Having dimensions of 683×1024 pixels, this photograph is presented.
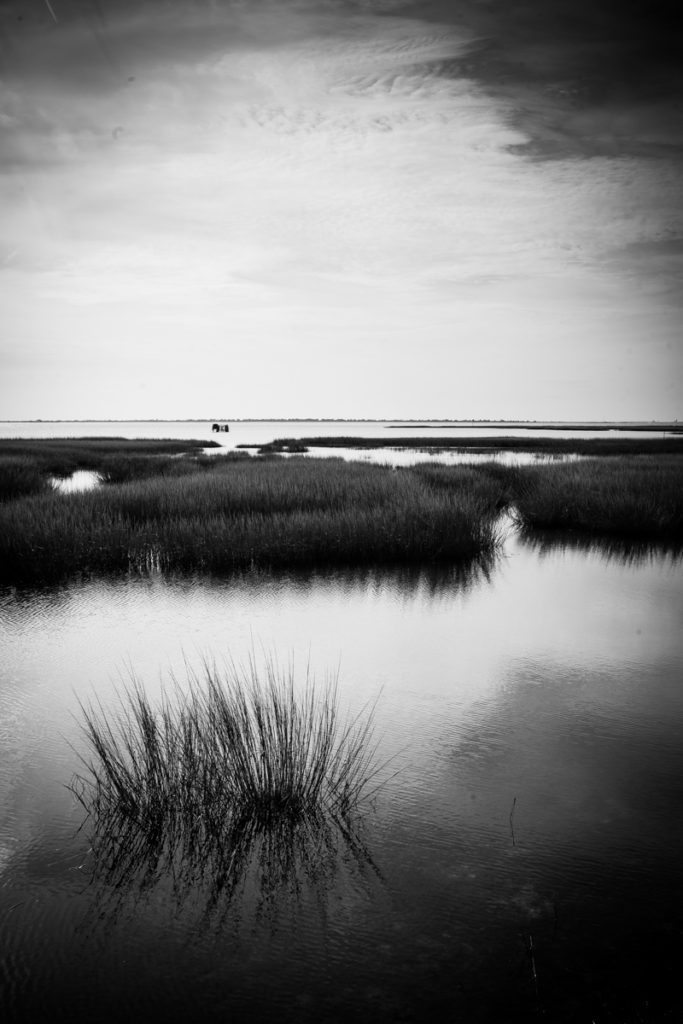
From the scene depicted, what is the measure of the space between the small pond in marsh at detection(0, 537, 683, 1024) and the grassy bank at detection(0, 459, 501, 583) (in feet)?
15.6

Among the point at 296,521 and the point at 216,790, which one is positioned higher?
the point at 296,521

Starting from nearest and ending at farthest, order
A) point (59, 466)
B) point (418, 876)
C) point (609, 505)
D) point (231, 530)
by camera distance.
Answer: point (418, 876) < point (231, 530) < point (609, 505) < point (59, 466)

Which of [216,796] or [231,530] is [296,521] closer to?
[231,530]

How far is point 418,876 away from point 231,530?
11603 millimetres

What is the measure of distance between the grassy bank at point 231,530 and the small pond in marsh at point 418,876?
15.6ft

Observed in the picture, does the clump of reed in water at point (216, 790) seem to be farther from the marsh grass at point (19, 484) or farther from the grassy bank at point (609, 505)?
the marsh grass at point (19, 484)

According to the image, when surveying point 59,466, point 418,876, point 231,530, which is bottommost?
point 418,876

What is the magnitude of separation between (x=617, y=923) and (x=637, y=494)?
18.6 m

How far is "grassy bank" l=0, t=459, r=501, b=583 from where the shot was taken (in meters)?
13.8

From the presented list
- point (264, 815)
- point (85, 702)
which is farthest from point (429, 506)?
point (264, 815)

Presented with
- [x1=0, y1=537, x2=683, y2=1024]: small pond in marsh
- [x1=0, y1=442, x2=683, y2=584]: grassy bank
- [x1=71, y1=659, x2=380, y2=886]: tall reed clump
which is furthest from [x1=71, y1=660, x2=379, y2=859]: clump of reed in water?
[x1=0, y1=442, x2=683, y2=584]: grassy bank

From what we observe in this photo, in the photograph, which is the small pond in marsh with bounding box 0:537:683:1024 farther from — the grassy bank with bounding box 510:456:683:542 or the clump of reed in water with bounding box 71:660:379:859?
the grassy bank with bounding box 510:456:683:542

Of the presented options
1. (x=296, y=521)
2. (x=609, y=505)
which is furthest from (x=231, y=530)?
(x=609, y=505)

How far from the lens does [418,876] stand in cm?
409
